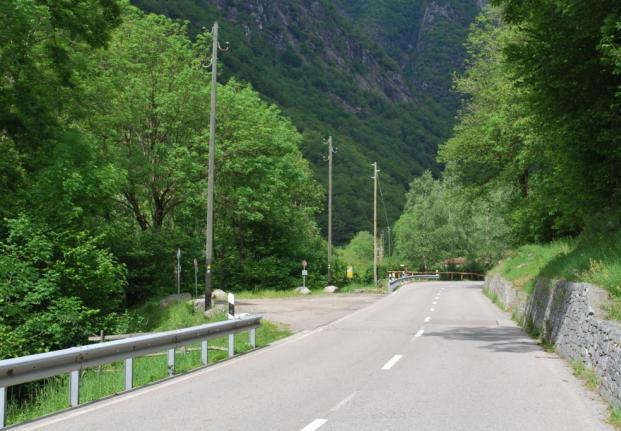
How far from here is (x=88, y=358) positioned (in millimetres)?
8539

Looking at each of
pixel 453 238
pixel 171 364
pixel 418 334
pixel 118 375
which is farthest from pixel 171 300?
pixel 453 238

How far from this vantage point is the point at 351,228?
12381cm

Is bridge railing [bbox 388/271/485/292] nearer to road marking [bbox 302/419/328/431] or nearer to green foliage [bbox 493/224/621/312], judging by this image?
green foliage [bbox 493/224/621/312]

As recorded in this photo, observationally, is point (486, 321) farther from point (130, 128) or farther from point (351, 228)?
point (351, 228)

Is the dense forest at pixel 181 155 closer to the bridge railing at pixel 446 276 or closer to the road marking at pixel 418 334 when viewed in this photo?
the road marking at pixel 418 334

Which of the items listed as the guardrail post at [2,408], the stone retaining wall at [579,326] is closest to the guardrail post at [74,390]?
the guardrail post at [2,408]

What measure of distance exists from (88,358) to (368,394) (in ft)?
12.9

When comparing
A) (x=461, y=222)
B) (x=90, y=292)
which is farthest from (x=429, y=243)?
(x=90, y=292)

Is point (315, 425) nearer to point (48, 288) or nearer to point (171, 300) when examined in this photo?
point (48, 288)

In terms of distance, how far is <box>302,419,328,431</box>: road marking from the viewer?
21.3 ft

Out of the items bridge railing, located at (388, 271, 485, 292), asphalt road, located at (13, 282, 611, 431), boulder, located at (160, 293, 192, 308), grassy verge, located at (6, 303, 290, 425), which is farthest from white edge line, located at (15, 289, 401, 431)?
bridge railing, located at (388, 271, 485, 292)

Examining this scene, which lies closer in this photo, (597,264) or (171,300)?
(597,264)

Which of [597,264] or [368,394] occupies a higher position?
[597,264]

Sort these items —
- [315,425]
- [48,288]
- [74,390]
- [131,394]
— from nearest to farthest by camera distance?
1. [315,425]
2. [74,390]
3. [131,394]
4. [48,288]
